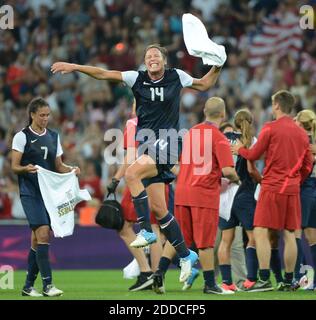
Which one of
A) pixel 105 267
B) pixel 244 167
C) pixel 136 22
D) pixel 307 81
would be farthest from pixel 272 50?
pixel 244 167

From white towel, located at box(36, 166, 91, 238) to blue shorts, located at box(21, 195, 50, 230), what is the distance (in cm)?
6

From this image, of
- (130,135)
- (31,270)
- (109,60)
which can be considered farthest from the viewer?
(109,60)

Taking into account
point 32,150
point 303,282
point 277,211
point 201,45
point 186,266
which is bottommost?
point 303,282

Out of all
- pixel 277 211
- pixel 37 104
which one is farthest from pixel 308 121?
pixel 37 104

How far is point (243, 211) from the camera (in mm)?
13180

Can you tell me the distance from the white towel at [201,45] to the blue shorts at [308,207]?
2431 mm

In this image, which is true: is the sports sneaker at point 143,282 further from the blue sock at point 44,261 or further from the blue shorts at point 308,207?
the blue shorts at point 308,207

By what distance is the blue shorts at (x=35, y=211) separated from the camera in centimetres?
1200

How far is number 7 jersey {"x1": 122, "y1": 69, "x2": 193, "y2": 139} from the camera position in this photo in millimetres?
11711

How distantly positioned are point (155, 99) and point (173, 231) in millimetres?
1385

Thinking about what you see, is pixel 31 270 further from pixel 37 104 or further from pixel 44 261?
pixel 37 104

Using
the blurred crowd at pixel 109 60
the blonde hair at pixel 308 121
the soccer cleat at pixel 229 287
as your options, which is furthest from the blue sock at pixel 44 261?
the blurred crowd at pixel 109 60

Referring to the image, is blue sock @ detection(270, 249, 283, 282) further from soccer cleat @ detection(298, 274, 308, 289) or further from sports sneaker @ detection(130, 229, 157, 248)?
sports sneaker @ detection(130, 229, 157, 248)

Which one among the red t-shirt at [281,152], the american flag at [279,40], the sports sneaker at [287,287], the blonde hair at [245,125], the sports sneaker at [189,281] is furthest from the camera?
the american flag at [279,40]
